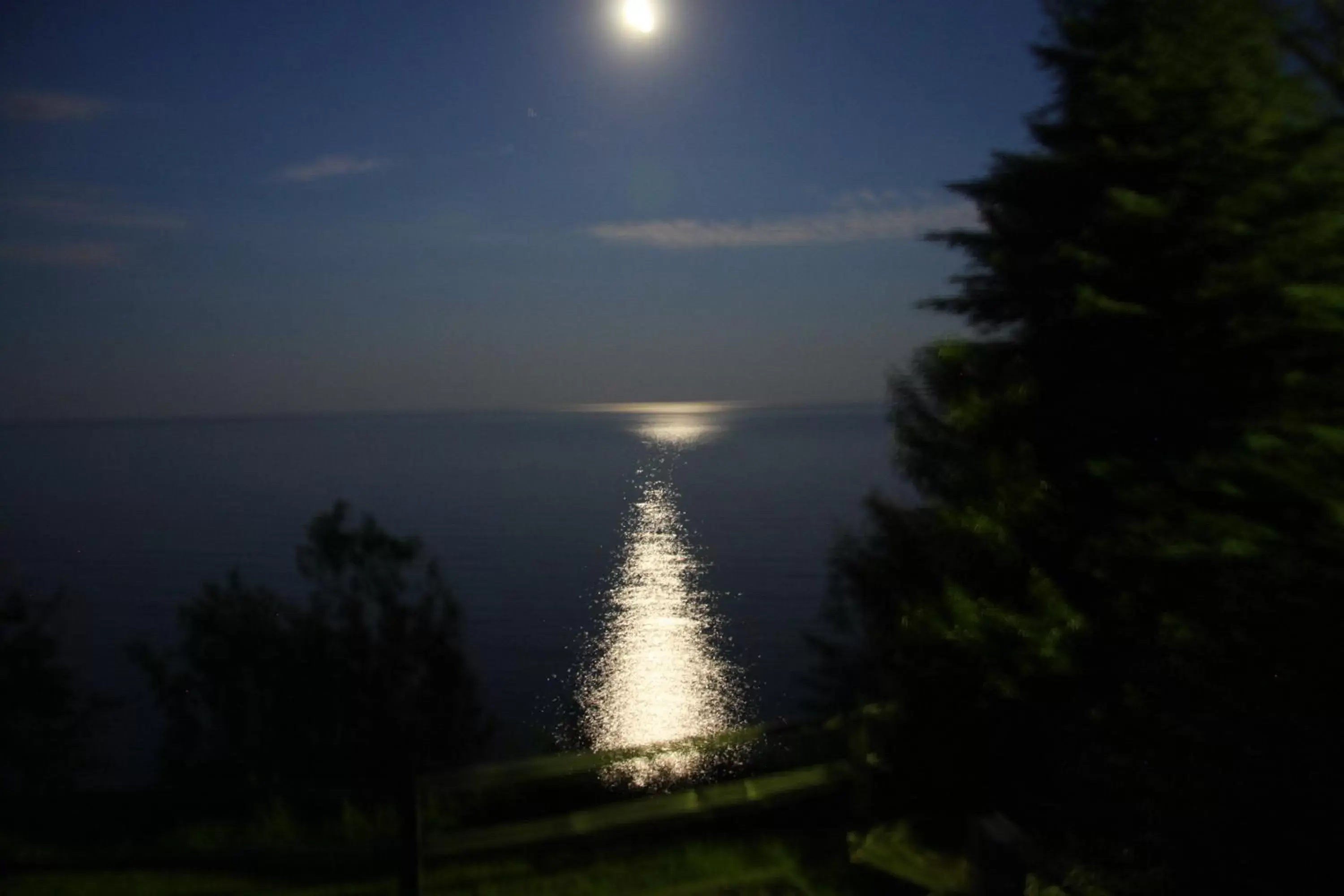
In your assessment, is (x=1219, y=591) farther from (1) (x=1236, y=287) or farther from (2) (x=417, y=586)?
(2) (x=417, y=586)

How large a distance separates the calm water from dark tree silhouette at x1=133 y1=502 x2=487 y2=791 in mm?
3668

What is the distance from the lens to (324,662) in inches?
1291

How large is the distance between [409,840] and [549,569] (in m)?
68.5

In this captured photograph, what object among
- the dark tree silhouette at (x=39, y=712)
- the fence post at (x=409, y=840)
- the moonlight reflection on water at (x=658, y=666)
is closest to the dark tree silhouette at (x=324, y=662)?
the dark tree silhouette at (x=39, y=712)

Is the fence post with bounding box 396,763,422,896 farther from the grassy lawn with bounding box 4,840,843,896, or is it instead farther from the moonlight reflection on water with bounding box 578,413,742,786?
the moonlight reflection on water with bounding box 578,413,742,786

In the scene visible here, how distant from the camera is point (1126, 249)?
7.33 m

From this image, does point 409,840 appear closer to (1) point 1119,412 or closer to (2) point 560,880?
(2) point 560,880

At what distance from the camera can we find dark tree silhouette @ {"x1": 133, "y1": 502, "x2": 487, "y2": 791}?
31.7 meters

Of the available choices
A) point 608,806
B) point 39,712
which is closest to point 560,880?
point 608,806

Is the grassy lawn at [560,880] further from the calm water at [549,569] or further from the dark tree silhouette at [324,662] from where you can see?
the dark tree silhouette at [324,662]

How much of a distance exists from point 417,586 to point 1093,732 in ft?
102

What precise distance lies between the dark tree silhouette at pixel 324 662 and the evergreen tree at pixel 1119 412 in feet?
81.0

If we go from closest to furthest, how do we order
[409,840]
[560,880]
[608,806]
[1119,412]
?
1. [409,840]
2. [608,806]
3. [560,880]
4. [1119,412]

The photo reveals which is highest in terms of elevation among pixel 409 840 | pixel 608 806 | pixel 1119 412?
pixel 1119 412
